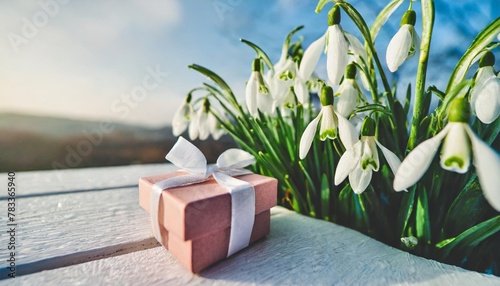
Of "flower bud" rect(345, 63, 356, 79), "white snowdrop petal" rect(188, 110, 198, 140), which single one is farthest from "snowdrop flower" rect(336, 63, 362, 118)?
"white snowdrop petal" rect(188, 110, 198, 140)

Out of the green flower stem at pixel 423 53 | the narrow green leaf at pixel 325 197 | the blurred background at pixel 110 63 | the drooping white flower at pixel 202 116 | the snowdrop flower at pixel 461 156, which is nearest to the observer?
the snowdrop flower at pixel 461 156

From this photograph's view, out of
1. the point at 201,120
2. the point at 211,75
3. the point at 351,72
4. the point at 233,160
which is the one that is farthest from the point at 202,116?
the point at 351,72

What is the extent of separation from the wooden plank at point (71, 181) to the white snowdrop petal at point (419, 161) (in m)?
0.63

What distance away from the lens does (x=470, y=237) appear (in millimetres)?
328

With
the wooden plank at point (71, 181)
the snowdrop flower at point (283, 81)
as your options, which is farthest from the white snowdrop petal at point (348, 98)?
the wooden plank at point (71, 181)

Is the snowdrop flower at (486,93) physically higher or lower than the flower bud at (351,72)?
lower

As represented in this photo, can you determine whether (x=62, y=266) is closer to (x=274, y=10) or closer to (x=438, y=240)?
(x=438, y=240)

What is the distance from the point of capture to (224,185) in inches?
13.6

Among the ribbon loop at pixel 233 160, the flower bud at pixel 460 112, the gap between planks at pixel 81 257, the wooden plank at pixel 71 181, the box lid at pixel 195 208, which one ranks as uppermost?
the flower bud at pixel 460 112

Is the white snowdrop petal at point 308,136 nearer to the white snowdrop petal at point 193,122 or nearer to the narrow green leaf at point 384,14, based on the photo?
the narrow green leaf at point 384,14

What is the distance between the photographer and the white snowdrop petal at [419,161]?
240 millimetres

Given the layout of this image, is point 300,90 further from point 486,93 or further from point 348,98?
point 486,93

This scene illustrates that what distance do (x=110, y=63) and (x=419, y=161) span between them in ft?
3.20

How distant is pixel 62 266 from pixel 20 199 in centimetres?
35
